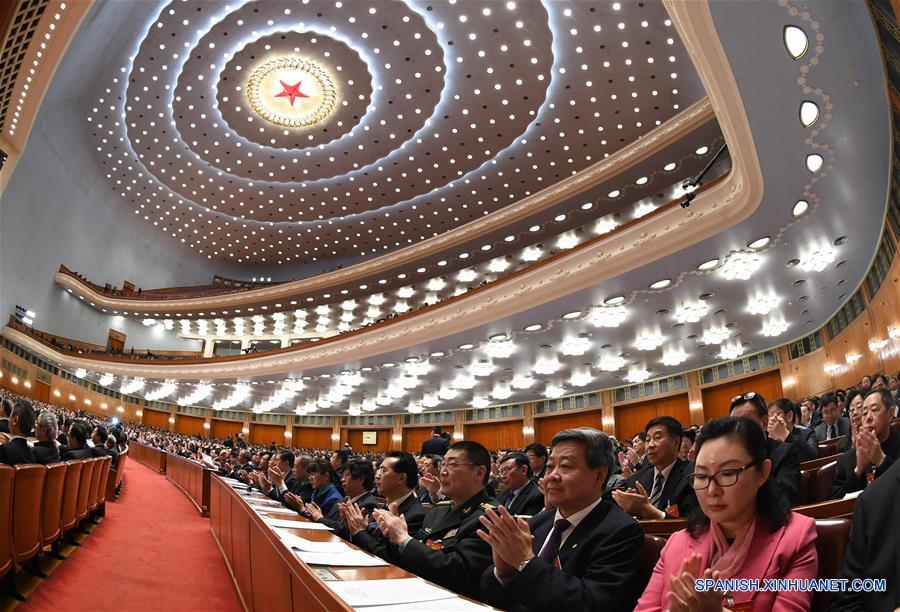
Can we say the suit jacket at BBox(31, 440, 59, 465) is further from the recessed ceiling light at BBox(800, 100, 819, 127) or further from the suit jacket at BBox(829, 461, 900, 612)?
the recessed ceiling light at BBox(800, 100, 819, 127)

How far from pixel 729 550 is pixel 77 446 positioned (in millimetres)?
5562

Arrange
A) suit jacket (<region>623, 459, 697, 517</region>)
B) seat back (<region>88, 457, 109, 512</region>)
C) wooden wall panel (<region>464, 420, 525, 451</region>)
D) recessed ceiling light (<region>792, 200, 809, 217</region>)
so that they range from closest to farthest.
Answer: suit jacket (<region>623, 459, 697, 517</region>) → seat back (<region>88, 457, 109, 512</region>) → recessed ceiling light (<region>792, 200, 809, 217</region>) → wooden wall panel (<region>464, 420, 525, 451</region>)

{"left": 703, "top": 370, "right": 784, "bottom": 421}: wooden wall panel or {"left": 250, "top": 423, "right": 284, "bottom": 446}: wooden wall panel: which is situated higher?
{"left": 703, "top": 370, "right": 784, "bottom": 421}: wooden wall panel

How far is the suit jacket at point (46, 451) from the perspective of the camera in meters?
3.76

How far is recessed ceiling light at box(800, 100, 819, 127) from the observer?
197 inches

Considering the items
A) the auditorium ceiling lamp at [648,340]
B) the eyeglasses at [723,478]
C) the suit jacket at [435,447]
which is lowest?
the suit jacket at [435,447]

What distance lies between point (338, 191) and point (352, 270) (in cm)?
286

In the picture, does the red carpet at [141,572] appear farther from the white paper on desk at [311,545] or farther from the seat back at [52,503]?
the white paper on desk at [311,545]

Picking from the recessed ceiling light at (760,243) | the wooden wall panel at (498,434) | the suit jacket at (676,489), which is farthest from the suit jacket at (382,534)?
the wooden wall panel at (498,434)

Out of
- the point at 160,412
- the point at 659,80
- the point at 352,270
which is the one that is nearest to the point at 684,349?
the point at 659,80

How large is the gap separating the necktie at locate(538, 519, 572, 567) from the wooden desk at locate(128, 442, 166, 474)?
11952mm

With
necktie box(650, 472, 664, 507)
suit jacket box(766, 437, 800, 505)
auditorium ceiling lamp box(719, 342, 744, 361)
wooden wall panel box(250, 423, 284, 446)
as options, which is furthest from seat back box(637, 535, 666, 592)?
wooden wall panel box(250, 423, 284, 446)

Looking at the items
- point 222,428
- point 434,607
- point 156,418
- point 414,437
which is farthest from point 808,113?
point 156,418

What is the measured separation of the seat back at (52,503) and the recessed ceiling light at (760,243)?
7541mm
